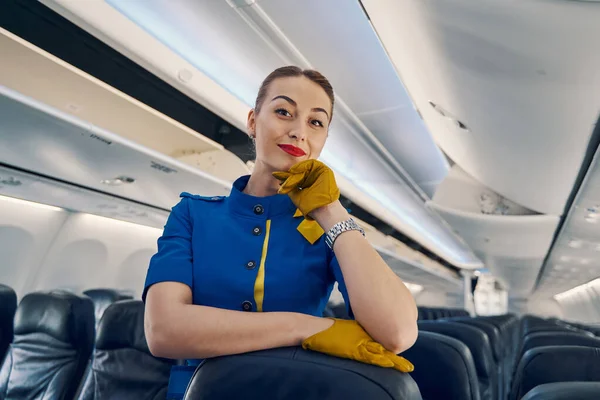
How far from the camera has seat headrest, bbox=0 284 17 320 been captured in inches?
107

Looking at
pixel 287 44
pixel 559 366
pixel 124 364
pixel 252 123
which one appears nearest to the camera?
pixel 252 123

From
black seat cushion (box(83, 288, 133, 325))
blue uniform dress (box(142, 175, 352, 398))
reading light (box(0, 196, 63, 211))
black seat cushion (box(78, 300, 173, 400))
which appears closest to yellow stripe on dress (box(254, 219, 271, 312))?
blue uniform dress (box(142, 175, 352, 398))

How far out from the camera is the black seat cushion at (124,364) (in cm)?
250

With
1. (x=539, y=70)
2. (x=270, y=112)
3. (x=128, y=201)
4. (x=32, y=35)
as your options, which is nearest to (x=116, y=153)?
(x=32, y=35)

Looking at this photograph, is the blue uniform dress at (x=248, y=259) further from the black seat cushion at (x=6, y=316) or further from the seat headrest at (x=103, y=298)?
the seat headrest at (x=103, y=298)

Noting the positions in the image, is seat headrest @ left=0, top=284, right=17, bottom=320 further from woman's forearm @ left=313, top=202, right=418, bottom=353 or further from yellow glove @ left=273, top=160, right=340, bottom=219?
woman's forearm @ left=313, top=202, right=418, bottom=353

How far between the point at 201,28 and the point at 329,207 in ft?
9.59

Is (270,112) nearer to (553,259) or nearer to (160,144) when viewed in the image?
(160,144)

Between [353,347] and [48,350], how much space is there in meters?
2.56

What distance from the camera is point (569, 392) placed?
722 millimetres

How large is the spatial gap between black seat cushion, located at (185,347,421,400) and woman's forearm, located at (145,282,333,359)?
168 millimetres

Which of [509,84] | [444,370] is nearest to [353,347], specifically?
[444,370]

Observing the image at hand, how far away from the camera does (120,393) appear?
2.47m

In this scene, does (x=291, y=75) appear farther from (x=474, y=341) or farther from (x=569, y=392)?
(x=474, y=341)
